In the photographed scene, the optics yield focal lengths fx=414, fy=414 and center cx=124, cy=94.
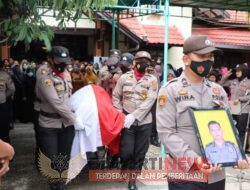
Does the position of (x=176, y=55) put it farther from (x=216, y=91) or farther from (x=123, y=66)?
(x=216, y=91)

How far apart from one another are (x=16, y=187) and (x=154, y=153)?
3057mm

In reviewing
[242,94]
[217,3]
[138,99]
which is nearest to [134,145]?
[138,99]

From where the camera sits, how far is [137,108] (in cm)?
549

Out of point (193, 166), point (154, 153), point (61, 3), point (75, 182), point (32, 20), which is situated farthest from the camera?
point (154, 153)

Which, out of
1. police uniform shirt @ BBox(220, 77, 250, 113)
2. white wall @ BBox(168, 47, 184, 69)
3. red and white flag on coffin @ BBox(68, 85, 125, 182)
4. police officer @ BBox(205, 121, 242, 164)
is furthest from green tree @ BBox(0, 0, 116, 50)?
white wall @ BBox(168, 47, 184, 69)

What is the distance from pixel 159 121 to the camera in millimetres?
3039

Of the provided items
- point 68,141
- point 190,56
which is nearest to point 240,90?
point 68,141

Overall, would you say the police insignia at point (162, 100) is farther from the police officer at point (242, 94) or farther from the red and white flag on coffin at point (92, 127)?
the police officer at point (242, 94)

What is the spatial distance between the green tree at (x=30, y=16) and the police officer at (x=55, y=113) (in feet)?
3.85

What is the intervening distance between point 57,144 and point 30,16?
198 cm

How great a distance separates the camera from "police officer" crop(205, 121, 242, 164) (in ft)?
8.96

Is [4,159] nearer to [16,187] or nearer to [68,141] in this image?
[68,141]

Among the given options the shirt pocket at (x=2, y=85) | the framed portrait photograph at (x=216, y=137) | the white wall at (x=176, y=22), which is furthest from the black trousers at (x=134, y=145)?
the white wall at (x=176, y=22)

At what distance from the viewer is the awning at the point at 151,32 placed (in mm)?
14331
